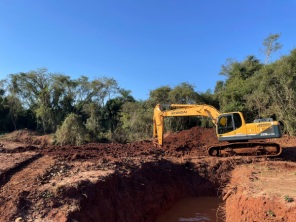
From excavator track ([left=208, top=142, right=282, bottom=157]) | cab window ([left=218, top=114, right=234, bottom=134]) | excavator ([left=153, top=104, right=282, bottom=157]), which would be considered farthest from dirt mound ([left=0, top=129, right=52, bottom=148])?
cab window ([left=218, top=114, right=234, bottom=134])

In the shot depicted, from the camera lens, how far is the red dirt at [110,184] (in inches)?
263

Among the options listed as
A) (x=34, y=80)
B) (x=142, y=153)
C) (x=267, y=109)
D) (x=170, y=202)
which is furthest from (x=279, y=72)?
(x=34, y=80)

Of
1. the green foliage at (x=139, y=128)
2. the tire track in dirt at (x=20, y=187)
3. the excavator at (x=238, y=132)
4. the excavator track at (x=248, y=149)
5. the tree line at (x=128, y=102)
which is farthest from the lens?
the green foliage at (x=139, y=128)

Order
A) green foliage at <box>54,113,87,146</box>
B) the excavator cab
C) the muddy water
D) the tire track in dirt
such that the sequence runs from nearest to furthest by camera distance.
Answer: the tire track in dirt → the muddy water → the excavator cab → green foliage at <box>54,113,87,146</box>

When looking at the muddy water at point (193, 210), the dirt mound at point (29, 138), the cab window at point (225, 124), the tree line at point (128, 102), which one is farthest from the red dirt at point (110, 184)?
the dirt mound at point (29, 138)

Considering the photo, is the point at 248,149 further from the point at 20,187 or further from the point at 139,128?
the point at 139,128

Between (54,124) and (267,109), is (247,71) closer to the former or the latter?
(267,109)

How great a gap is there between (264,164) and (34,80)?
108 feet

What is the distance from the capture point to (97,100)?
39.4 meters

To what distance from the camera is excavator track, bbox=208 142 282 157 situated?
13.7 m

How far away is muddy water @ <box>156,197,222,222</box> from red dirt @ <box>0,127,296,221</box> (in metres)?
0.29

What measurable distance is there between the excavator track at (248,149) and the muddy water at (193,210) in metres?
3.33

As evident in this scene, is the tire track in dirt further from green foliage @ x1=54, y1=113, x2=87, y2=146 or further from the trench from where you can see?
green foliage @ x1=54, y1=113, x2=87, y2=146

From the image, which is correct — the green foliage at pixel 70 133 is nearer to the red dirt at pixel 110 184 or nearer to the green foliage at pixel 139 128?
the green foliage at pixel 139 128
